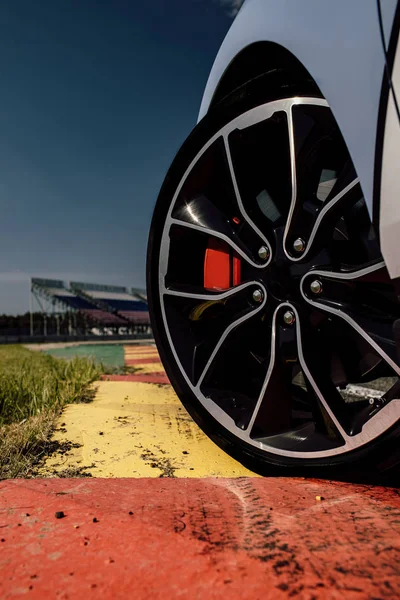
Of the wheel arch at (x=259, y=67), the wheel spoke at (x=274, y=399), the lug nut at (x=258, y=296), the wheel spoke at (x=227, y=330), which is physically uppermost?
the wheel arch at (x=259, y=67)

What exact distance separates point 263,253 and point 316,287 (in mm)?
245

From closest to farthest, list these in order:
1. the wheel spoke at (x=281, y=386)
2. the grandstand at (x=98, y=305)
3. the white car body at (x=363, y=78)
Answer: the white car body at (x=363, y=78), the wheel spoke at (x=281, y=386), the grandstand at (x=98, y=305)

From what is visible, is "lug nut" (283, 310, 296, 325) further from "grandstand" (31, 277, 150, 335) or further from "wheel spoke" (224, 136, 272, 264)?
"grandstand" (31, 277, 150, 335)

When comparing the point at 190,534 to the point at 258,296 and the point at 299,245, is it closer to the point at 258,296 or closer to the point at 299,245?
the point at 258,296

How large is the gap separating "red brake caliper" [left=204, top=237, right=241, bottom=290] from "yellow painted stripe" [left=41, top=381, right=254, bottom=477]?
70 cm

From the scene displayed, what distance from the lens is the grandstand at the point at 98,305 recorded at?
1056 inches

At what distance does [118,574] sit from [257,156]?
4.76 ft

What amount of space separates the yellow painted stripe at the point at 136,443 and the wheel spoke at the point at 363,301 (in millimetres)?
666

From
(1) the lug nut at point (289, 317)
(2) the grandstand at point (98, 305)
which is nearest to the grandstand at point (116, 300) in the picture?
(2) the grandstand at point (98, 305)

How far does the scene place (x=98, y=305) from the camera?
111 ft

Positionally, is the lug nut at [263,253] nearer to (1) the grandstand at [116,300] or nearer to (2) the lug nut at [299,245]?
(2) the lug nut at [299,245]

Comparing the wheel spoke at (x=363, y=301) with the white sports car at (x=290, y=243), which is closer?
the white sports car at (x=290, y=243)

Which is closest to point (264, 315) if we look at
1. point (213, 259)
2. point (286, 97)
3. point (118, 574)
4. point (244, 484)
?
point (213, 259)

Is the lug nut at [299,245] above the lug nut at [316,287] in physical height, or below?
above
